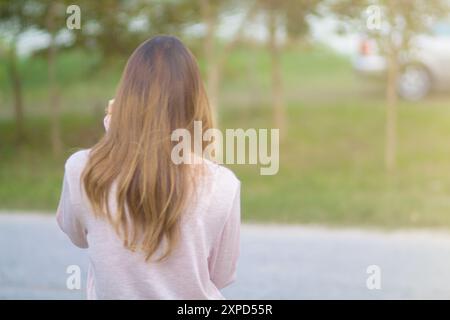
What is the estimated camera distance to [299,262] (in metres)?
5.82

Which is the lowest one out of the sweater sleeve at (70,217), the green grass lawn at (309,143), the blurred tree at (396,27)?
the green grass lawn at (309,143)

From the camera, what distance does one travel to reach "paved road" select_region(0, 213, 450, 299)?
5.17m

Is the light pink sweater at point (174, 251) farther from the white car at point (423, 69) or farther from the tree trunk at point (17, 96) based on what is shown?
the tree trunk at point (17, 96)

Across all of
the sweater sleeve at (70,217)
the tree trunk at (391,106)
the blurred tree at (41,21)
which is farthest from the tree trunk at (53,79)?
the sweater sleeve at (70,217)

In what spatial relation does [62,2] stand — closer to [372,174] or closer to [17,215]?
[17,215]

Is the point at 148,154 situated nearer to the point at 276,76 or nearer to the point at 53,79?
the point at 276,76

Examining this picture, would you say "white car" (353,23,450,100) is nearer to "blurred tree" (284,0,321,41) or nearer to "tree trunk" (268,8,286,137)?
"blurred tree" (284,0,321,41)

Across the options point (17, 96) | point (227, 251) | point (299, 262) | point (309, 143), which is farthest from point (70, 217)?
point (17, 96)

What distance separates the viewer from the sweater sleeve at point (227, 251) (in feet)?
6.75

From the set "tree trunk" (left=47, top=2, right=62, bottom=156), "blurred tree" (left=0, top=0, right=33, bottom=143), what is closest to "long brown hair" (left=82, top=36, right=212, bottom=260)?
"tree trunk" (left=47, top=2, right=62, bottom=156)

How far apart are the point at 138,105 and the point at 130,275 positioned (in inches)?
16.7

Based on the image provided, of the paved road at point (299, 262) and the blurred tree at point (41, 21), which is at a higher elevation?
the blurred tree at point (41, 21)
